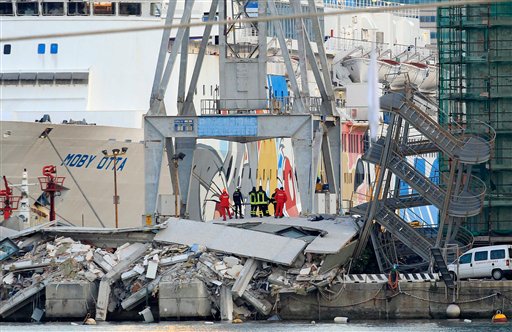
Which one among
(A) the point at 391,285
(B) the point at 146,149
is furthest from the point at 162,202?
(A) the point at 391,285

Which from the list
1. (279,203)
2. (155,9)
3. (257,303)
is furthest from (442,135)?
(155,9)

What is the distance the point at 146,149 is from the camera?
2051 inches

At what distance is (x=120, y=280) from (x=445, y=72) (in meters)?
15.1

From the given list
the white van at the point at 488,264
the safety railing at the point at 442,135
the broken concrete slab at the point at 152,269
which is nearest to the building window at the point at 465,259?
the white van at the point at 488,264

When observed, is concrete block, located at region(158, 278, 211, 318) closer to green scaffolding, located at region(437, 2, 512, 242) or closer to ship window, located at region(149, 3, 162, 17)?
green scaffolding, located at region(437, 2, 512, 242)

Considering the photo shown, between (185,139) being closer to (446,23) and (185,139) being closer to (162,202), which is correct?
(162,202)

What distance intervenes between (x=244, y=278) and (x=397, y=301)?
3698mm

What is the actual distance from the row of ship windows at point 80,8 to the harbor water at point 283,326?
2786 centimetres

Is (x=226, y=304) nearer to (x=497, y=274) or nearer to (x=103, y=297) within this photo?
(x=103, y=297)

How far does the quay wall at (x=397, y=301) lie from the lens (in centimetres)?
4250

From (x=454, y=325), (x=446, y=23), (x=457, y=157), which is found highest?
(x=446, y=23)

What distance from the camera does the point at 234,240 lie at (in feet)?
146

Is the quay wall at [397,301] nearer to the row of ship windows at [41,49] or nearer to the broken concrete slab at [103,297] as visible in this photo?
the broken concrete slab at [103,297]

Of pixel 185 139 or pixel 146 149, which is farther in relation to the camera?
pixel 185 139
